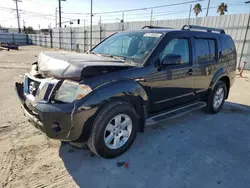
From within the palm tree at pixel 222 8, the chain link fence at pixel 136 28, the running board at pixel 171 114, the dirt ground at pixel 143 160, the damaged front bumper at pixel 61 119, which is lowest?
the dirt ground at pixel 143 160

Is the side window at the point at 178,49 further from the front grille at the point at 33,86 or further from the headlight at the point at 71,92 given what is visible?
the front grille at the point at 33,86

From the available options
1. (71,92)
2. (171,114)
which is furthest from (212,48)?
(71,92)

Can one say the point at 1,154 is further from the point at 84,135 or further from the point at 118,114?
the point at 118,114

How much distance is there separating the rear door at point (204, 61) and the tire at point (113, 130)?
6.11 feet

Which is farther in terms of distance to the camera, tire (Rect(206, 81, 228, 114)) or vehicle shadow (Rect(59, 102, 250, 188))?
tire (Rect(206, 81, 228, 114))

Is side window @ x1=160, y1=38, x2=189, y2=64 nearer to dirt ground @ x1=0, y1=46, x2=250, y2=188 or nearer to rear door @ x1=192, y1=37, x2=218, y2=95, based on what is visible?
rear door @ x1=192, y1=37, x2=218, y2=95

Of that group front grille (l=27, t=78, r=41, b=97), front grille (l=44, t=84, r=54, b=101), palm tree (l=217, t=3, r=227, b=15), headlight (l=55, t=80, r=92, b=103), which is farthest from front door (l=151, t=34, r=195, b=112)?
palm tree (l=217, t=3, r=227, b=15)

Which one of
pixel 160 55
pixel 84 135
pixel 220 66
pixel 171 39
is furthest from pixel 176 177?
pixel 220 66

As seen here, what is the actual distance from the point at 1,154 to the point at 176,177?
2.47 metres

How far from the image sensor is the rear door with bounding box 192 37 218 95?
3.82m

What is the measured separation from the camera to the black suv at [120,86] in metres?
2.26

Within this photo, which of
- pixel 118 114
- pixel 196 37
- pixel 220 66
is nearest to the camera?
pixel 118 114

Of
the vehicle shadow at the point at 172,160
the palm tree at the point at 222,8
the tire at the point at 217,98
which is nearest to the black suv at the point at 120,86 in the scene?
the tire at the point at 217,98

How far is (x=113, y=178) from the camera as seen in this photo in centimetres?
237
